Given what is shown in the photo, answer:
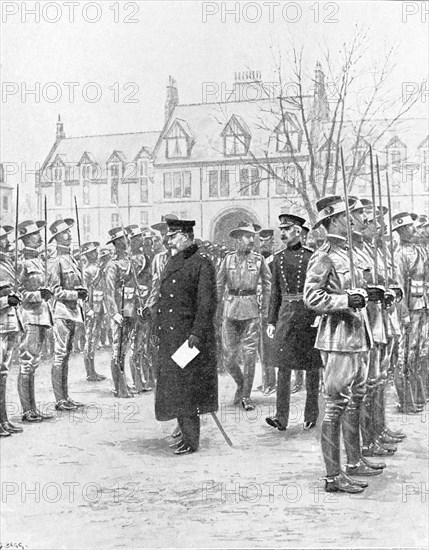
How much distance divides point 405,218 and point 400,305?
0.62 m

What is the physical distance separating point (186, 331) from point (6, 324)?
55.2 inches

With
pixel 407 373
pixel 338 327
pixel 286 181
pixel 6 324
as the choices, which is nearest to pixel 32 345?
pixel 6 324

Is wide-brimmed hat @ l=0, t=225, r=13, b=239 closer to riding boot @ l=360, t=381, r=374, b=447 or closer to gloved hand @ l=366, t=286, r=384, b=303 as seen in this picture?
gloved hand @ l=366, t=286, r=384, b=303

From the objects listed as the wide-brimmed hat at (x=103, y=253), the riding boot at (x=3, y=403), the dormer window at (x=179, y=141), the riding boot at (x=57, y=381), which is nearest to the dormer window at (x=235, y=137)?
the dormer window at (x=179, y=141)

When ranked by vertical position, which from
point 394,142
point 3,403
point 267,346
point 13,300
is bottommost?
point 3,403

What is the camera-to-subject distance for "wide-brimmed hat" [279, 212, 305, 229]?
5188 mm

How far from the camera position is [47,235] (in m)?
5.61

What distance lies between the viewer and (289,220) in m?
5.21

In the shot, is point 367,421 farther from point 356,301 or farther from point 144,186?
point 144,186

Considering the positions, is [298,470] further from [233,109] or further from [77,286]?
[233,109]

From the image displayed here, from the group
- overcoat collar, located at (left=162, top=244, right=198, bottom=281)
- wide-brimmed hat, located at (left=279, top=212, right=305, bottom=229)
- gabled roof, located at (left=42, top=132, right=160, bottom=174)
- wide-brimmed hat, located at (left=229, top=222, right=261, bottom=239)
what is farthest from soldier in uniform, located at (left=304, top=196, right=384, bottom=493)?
gabled roof, located at (left=42, top=132, right=160, bottom=174)

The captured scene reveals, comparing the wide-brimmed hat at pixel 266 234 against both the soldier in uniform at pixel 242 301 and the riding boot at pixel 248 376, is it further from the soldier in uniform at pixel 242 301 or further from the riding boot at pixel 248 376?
the riding boot at pixel 248 376

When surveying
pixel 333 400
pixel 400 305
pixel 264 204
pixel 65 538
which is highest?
pixel 264 204

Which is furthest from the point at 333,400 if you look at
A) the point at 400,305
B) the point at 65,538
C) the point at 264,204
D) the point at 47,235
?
the point at 47,235
